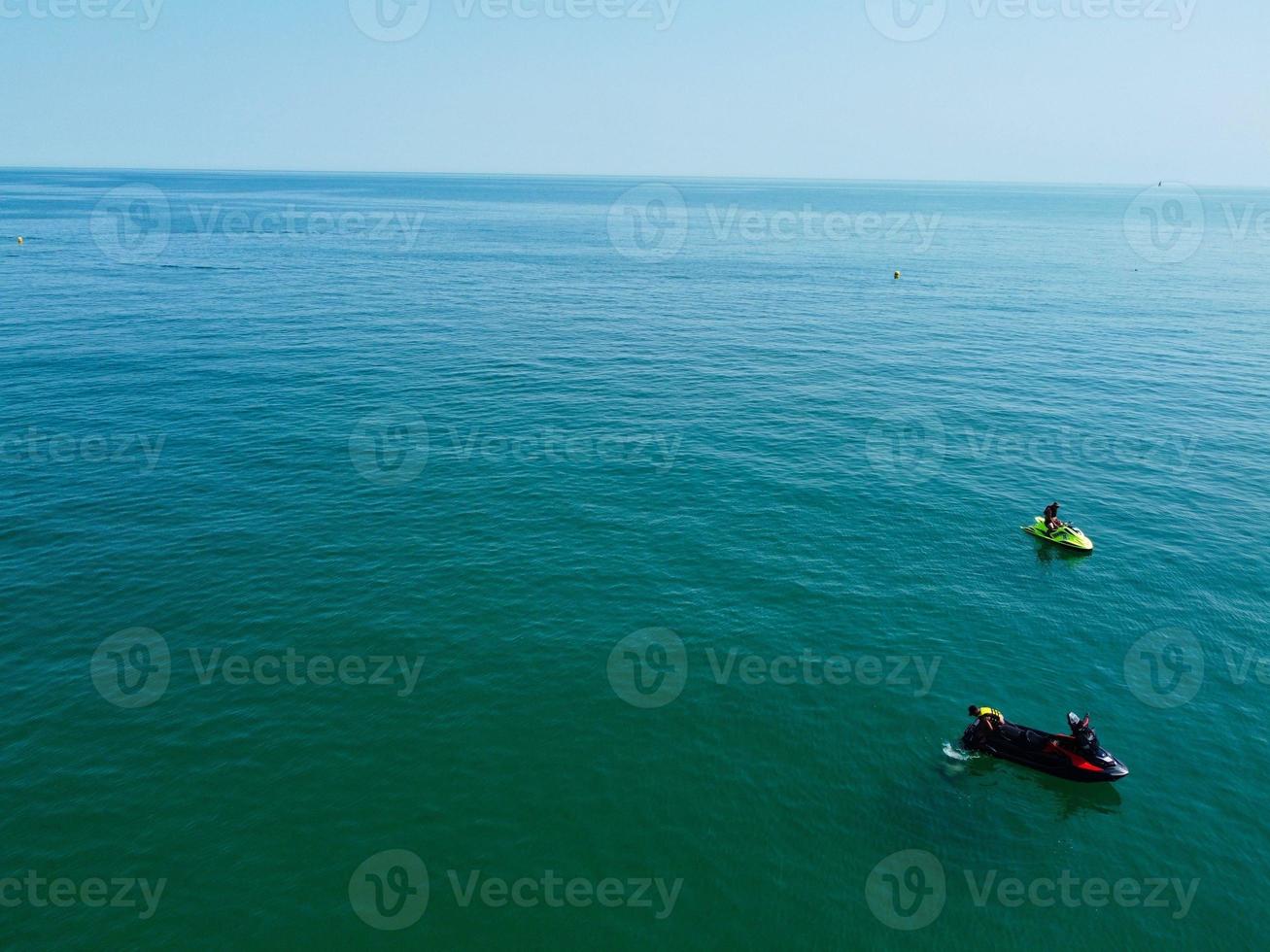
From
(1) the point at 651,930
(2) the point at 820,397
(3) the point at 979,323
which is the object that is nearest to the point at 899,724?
(1) the point at 651,930

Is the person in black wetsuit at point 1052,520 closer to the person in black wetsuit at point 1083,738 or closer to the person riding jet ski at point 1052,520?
the person riding jet ski at point 1052,520

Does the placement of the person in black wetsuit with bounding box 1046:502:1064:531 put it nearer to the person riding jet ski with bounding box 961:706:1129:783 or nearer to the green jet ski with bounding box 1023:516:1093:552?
the green jet ski with bounding box 1023:516:1093:552

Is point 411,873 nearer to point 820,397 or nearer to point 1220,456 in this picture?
point 820,397

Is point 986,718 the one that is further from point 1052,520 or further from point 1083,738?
point 1052,520

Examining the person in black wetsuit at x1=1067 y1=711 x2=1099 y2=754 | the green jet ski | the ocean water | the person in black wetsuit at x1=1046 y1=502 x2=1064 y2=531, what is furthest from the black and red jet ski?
the person in black wetsuit at x1=1046 y1=502 x2=1064 y2=531

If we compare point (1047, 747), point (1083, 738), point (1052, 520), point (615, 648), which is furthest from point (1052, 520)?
point (615, 648)
